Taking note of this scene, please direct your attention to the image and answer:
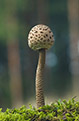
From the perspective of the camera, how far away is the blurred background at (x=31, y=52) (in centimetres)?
1504

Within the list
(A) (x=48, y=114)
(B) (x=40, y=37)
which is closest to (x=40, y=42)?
(B) (x=40, y=37)

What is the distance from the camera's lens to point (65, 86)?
68.6ft

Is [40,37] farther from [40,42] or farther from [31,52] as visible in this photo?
[31,52]

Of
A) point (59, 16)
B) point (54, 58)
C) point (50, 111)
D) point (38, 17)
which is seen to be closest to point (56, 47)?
point (54, 58)

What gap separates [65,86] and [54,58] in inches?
123

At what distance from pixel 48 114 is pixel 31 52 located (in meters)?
17.3

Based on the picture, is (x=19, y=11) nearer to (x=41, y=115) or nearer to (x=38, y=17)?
(x=38, y=17)

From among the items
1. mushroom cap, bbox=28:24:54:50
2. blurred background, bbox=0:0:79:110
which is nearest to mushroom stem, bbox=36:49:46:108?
mushroom cap, bbox=28:24:54:50

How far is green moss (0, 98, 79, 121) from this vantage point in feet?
6.91

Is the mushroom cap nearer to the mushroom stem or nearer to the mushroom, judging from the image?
the mushroom

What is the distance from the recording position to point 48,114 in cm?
216

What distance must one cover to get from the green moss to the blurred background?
10349 mm

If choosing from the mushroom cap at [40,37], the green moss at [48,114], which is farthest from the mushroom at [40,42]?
the green moss at [48,114]

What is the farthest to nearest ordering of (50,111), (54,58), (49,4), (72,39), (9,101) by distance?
(54,58)
(49,4)
(9,101)
(72,39)
(50,111)
